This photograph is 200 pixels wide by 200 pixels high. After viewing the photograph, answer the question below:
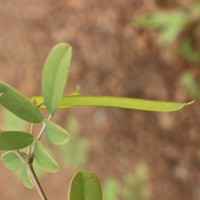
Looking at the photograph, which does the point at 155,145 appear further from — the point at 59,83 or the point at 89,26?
the point at 59,83

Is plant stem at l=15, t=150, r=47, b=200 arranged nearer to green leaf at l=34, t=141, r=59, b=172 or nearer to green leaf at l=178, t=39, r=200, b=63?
green leaf at l=34, t=141, r=59, b=172

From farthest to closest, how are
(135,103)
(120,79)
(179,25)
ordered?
(120,79) → (179,25) → (135,103)

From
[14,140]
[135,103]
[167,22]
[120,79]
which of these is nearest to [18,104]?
[14,140]

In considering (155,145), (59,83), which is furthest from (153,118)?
(59,83)

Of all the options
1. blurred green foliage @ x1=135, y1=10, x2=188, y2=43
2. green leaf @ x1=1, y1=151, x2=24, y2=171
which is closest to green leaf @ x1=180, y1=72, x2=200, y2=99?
blurred green foliage @ x1=135, y1=10, x2=188, y2=43

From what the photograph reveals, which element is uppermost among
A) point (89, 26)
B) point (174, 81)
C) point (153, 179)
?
point (89, 26)

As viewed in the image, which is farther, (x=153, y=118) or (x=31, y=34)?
(x=31, y=34)

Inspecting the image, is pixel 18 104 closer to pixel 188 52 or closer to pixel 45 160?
pixel 45 160
